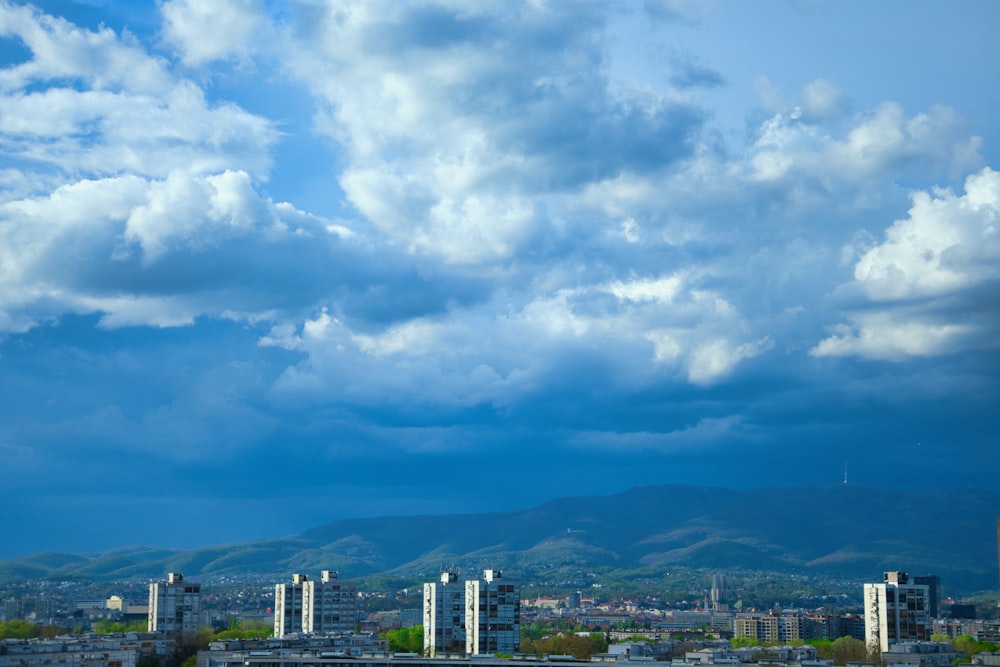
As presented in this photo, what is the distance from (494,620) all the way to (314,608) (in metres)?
24.4

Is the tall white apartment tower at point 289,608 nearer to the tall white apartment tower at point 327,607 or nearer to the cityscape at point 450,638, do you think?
the cityscape at point 450,638

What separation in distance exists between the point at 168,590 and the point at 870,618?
174ft

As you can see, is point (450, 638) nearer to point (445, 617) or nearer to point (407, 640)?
point (445, 617)

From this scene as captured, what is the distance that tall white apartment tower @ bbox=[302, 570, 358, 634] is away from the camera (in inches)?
3871

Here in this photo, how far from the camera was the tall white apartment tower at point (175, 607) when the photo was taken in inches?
3878

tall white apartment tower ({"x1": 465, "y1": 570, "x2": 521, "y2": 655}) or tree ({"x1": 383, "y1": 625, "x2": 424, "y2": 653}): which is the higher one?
tall white apartment tower ({"x1": 465, "y1": 570, "x2": 521, "y2": 655})

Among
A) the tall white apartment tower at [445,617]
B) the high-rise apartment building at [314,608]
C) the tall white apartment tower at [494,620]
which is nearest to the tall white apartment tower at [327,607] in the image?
the high-rise apartment building at [314,608]

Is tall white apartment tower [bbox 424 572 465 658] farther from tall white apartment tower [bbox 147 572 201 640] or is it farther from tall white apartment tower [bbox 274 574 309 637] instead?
tall white apartment tower [bbox 147 572 201 640]

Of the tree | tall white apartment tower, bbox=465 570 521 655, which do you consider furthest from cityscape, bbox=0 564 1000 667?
the tree

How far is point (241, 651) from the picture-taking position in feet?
241

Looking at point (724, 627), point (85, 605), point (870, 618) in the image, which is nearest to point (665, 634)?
point (724, 627)

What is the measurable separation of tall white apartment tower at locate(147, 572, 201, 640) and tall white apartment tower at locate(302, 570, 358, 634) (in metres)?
8.59

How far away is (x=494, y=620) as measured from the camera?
78625 millimetres

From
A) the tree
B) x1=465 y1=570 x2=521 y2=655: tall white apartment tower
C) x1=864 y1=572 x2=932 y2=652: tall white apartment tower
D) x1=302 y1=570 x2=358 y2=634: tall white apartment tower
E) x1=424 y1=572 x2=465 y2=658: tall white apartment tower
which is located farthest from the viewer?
the tree
